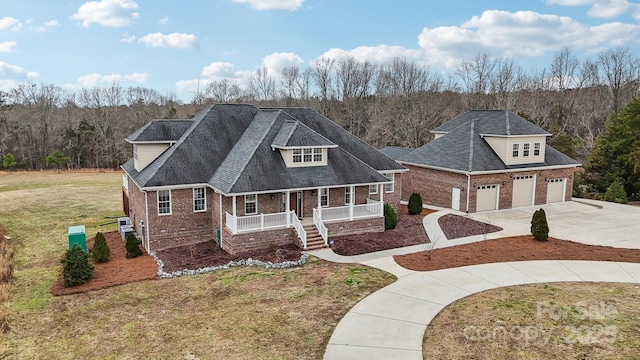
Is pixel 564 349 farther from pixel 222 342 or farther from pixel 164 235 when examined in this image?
pixel 164 235

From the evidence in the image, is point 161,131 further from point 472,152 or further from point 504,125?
point 504,125

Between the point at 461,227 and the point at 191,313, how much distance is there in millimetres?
16030

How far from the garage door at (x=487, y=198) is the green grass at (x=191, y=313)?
13712 millimetres

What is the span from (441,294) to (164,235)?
1304 cm

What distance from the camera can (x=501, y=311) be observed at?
44.8ft

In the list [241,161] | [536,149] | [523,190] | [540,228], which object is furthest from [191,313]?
[536,149]

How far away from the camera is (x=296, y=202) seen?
897 inches

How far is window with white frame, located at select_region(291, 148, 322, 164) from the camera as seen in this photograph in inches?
872

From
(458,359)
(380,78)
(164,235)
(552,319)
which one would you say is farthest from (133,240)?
(380,78)

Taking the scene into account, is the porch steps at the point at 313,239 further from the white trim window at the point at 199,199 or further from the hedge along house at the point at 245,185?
the white trim window at the point at 199,199

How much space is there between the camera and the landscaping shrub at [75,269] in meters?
16.8

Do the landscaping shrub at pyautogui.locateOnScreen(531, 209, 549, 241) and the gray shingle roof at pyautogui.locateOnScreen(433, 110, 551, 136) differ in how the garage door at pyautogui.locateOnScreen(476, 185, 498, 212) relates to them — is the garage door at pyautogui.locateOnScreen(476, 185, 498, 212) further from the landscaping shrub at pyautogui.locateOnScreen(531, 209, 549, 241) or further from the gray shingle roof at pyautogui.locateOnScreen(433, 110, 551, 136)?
the landscaping shrub at pyautogui.locateOnScreen(531, 209, 549, 241)

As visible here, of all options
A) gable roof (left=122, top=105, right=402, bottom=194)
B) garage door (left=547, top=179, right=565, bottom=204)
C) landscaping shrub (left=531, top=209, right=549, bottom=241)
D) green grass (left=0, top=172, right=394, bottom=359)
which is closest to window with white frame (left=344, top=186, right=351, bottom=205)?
gable roof (left=122, top=105, right=402, bottom=194)

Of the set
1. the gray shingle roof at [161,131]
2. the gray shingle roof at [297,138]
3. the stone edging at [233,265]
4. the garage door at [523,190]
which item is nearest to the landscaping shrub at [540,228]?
the garage door at [523,190]
